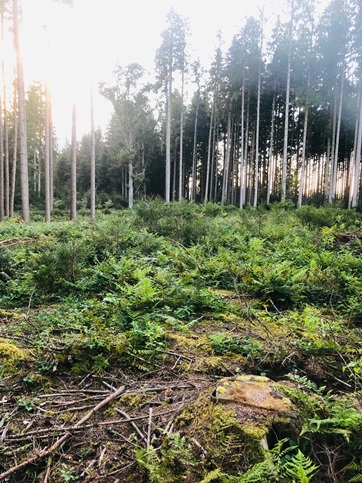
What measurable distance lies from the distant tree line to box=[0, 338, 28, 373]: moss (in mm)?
13484

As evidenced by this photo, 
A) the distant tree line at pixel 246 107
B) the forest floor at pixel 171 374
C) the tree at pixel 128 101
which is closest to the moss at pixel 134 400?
the forest floor at pixel 171 374

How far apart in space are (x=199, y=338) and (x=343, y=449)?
1769mm

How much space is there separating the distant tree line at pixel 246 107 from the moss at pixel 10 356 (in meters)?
13.5

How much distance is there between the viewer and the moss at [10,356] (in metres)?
2.74

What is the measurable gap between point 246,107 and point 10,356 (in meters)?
32.9

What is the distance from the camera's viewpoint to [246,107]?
30.8 meters

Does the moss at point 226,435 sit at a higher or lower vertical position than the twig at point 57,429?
higher

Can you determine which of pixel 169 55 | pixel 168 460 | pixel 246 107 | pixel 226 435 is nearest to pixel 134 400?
pixel 168 460

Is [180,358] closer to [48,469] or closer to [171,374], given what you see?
[171,374]

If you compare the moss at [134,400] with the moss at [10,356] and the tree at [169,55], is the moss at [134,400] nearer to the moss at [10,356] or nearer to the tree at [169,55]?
the moss at [10,356]

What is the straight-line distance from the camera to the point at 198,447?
180 cm

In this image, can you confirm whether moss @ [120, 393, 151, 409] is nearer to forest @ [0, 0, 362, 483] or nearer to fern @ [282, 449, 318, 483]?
forest @ [0, 0, 362, 483]

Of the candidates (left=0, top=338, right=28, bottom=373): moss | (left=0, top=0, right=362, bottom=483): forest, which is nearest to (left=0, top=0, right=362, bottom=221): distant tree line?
(left=0, top=0, right=362, bottom=483): forest

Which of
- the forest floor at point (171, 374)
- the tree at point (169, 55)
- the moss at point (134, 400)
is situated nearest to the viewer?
the forest floor at point (171, 374)
